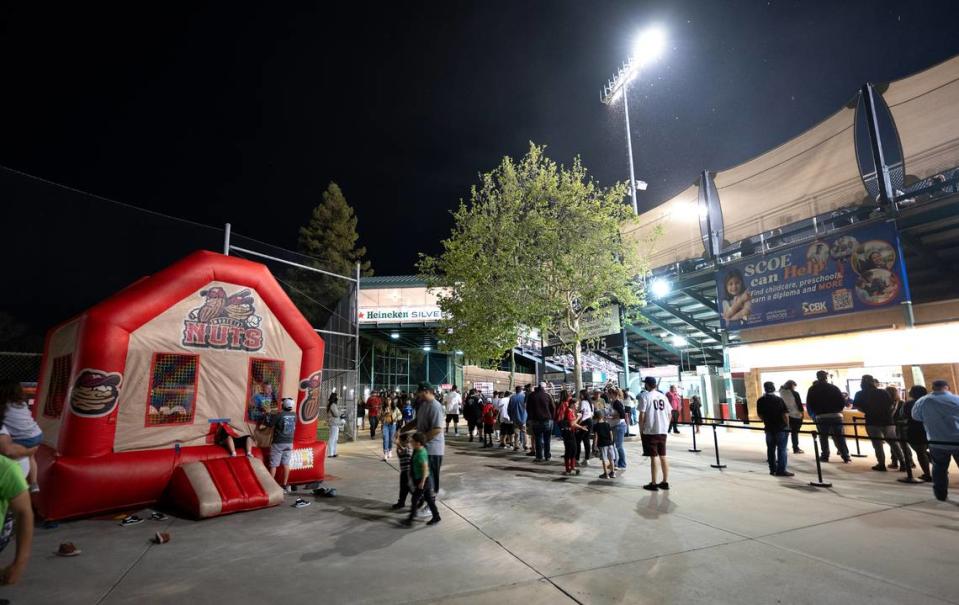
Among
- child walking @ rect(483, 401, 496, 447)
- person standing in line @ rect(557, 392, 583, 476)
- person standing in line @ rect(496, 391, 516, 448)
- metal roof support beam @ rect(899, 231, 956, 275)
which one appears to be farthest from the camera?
child walking @ rect(483, 401, 496, 447)

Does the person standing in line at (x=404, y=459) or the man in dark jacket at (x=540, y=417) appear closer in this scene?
the person standing in line at (x=404, y=459)

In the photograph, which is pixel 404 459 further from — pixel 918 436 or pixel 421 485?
pixel 918 436

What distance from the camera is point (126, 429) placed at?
22.8ft

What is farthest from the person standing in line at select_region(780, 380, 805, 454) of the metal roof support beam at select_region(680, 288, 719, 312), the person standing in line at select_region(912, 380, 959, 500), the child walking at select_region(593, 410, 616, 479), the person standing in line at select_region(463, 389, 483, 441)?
the metal roof support beam at select_region(680, 288, 719, 312)

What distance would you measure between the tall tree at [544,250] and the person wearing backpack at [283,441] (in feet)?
26.2

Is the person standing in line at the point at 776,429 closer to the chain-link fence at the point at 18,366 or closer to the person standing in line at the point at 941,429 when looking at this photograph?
the person standing in line at the point at 941,429

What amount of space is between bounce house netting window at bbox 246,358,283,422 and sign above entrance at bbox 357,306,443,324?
70.1ft

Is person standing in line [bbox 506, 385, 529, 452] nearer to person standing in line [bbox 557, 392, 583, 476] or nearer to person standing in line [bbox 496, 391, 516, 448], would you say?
person standing in line [bbox 496, 391, 516, 448]

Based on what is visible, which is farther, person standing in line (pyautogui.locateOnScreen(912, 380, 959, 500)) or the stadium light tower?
the stadium light tower

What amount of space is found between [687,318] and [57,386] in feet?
75.4

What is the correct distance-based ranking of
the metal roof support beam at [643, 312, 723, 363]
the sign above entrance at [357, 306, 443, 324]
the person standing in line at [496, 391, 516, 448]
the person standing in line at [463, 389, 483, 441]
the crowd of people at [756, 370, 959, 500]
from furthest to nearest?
the sign above entrance at [357, 306, 443, 324]
the metal roof support beam at [643, 312, 723, 363]
the person standing in line at [463, 389, 483, 441]
the person standing in line at [496, 391, 516, 448]
the crowd of people at [756, 370, 959, 500]

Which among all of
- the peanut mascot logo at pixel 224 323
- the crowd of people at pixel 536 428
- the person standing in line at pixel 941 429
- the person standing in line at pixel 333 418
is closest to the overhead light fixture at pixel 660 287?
the crowd of people at pixel 536 428

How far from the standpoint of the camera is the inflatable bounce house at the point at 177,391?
6.42 m

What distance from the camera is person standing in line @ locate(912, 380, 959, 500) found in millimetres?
6520
